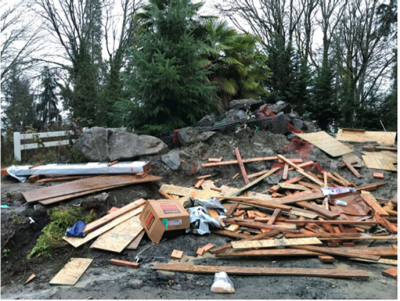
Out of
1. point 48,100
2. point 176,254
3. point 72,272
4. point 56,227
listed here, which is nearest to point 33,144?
point 56,227

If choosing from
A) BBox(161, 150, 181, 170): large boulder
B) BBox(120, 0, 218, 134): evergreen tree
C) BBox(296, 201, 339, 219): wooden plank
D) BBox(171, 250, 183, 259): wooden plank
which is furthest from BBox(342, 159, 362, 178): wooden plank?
BBox(171, 250, 183, 259): wooden plank

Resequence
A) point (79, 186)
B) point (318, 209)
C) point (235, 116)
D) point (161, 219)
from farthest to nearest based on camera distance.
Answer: point (235, 116)
point (79, 186)
point (318, 209)
point (161, 219)

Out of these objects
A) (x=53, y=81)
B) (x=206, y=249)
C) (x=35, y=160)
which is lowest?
(x=206, y=249)

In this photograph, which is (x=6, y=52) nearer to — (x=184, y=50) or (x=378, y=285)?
(x=184, y=50)

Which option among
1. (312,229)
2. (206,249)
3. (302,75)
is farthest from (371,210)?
(302,75)

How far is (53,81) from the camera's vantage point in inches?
664

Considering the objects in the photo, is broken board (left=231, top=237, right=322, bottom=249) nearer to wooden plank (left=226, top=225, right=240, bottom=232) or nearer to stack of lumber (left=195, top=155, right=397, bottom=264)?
stack of lumber (left=195, top=155, right=397, bottom=264)

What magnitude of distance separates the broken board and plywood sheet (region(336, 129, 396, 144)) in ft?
18.5

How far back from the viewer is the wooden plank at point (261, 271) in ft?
11.1

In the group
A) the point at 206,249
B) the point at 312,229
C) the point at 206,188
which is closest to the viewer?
the point at 206,249

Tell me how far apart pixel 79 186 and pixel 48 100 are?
1379 cm

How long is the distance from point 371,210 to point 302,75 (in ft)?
36.6

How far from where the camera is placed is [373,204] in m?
5.47

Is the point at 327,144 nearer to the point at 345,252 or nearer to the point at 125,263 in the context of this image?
the point at 345,252
